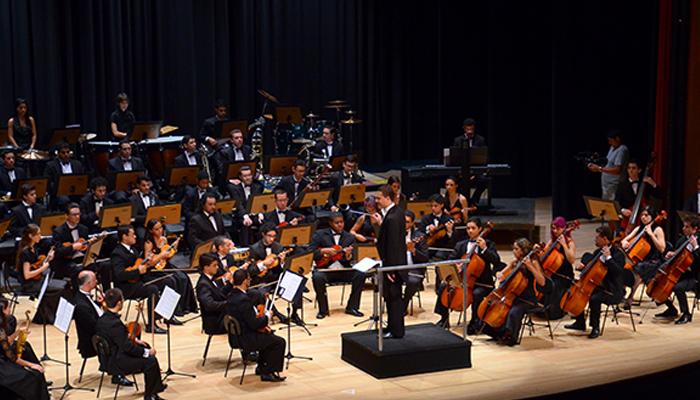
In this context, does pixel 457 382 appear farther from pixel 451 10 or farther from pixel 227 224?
pixel 451 10

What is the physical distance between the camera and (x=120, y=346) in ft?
27.9

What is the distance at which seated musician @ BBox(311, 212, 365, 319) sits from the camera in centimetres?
1147

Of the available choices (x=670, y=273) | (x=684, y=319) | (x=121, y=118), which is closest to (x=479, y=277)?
(x=670, y=273)

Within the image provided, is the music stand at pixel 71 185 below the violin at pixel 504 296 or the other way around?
the other way around

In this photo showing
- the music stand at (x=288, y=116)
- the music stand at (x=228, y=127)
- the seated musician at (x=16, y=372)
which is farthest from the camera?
the music stand at (x=288, y=116)

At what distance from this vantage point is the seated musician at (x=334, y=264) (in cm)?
1147

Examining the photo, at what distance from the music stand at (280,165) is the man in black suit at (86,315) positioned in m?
5.49

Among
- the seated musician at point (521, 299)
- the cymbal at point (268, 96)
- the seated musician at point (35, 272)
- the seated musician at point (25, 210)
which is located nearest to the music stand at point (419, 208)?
the seated musician at point (521, 299)

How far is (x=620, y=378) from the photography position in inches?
130

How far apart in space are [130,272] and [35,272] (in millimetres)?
1002

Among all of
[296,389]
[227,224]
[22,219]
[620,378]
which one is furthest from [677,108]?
[620,378]

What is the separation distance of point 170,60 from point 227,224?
4771 millimetres

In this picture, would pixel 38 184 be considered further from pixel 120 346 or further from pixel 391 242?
pixel 391 242

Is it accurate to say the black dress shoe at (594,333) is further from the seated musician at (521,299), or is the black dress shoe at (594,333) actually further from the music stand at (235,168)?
the music stand at (235,168)
